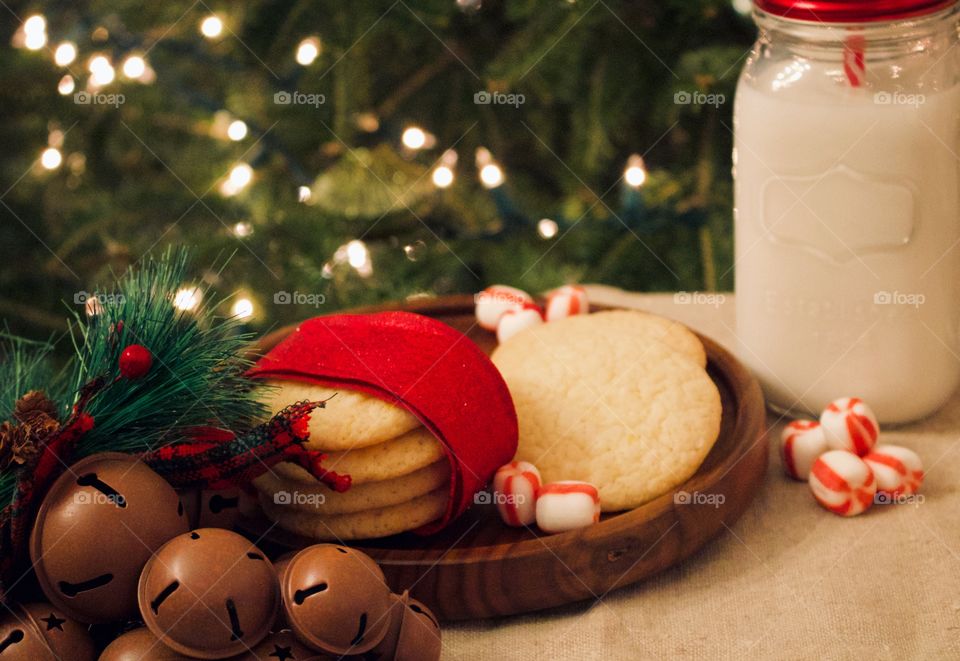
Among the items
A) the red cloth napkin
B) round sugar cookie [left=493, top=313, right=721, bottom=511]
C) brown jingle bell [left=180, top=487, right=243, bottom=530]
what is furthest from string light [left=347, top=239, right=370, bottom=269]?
brown jingle bell [left=180, top=487, right=243, bottom=530]

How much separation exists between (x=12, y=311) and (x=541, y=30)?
3.48 feet

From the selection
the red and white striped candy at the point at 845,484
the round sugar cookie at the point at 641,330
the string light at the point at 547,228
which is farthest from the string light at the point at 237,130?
the red and white striped candy at the point at 845,484

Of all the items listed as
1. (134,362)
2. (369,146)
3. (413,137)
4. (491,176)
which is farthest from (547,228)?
(134,362)

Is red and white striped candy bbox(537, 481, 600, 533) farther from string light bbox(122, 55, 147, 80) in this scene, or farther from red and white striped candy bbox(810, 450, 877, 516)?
string light bbox(122, 55, 147, 80)

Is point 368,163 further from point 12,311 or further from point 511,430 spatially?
point 511,430

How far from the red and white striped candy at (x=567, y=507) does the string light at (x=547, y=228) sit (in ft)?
2.98

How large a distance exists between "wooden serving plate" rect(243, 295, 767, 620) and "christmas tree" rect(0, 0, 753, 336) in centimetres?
58

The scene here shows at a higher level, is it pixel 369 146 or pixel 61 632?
pixel 61 632

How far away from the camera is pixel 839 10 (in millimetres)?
1077

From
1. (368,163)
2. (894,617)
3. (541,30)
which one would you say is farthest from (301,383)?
(368,163)

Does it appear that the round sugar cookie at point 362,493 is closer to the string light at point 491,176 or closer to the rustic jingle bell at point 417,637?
the rustic jingle bell at point 417,637

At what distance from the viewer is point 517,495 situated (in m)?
1.00

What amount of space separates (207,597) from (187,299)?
310 millimetres

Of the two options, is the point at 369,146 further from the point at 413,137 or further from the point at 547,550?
the point at 547,550
